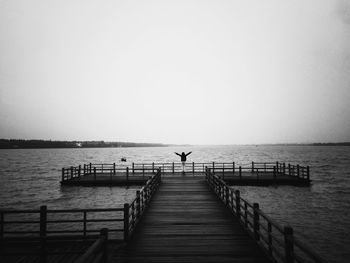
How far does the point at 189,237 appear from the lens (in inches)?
335

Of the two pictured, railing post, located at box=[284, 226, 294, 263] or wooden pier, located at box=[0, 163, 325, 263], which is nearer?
railing post, located at box=[284, 226, 294, 263]

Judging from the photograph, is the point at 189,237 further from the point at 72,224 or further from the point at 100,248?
the point at 72,224

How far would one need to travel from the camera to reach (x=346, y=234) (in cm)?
1541

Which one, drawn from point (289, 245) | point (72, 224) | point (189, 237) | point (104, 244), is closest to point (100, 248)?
point (104, 244)

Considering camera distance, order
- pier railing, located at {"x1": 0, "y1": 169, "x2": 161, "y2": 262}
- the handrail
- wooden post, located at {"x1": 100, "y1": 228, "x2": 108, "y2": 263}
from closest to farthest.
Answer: the handrail, wooden post, located at {"x1": 100, "y1": 228, "x2": 108, "y2": 263}, pier railing, located at {"x1": 0, "y1": 169, "x2": 161, "y2": 262}

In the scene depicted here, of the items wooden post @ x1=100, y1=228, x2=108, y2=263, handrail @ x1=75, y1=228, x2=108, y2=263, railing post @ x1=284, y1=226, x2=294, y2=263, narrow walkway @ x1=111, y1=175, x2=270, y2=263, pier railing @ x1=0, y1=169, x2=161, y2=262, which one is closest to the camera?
handrail @ x1=75, y1=228, x2=108, y2=263

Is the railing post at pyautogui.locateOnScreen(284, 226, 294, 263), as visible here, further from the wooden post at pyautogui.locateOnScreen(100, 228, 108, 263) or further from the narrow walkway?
the wooden post at pyautogui.locateOnScreen(100, 228, 108, 263)

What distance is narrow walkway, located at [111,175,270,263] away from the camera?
23.1 ft

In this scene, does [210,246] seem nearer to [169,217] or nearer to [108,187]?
[169,217]

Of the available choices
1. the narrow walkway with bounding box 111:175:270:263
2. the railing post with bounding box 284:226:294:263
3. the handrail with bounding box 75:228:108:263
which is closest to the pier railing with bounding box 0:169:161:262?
the handrail with bounding box 75:228:108:263

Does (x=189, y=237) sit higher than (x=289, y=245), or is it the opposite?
Answer: (x=289, y=245)

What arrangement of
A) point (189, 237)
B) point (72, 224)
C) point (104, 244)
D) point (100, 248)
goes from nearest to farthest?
point (100, 248), point (104, 244), point (189, 237), point (72, 224)

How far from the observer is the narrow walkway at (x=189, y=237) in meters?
7.03

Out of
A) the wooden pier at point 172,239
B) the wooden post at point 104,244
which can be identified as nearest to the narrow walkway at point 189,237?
the wooden pier at point 172,239
